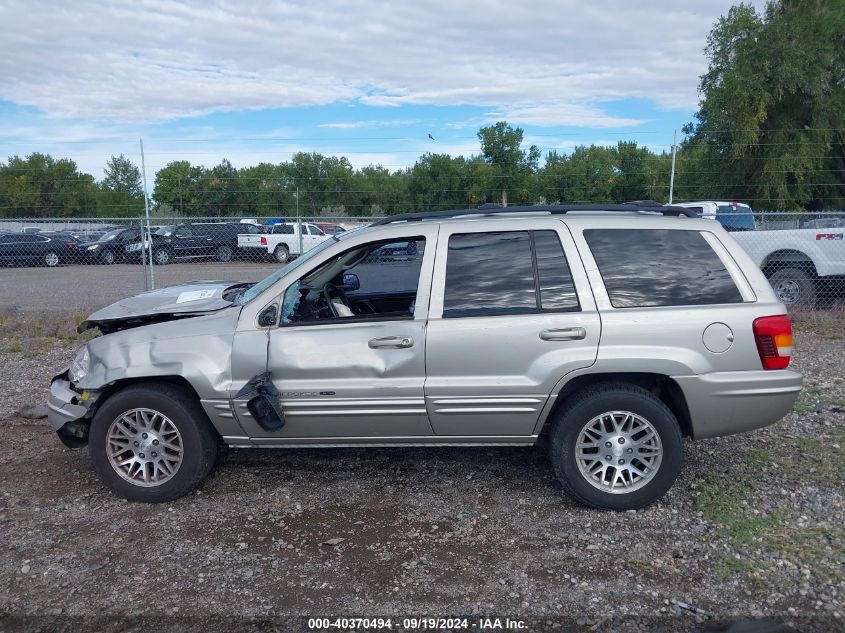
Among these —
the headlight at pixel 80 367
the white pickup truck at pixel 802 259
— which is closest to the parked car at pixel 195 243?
the white pickup truck at pixel 802 259

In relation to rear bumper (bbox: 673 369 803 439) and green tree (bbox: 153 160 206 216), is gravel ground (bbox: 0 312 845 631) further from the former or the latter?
green tree (bbox: 153 160 206 216)

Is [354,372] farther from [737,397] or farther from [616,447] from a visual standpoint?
[737,397]

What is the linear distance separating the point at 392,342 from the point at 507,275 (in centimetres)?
85

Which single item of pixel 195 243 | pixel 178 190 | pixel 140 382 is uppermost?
pixel 178 190

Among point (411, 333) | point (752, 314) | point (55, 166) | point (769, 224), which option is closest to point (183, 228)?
point (769, 224)

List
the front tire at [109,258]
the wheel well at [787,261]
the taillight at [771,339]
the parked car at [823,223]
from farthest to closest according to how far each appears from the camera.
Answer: the front tire at [109,258]
the parked car at [823,223]
the wheel well at [787,261]
the taillight at [771,339]

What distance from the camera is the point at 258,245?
58.5 ft

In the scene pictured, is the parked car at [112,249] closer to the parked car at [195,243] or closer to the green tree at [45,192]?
the parked car at [195,243]

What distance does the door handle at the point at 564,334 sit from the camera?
439 cm

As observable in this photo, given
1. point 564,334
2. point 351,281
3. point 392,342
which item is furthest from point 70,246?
point 564,334

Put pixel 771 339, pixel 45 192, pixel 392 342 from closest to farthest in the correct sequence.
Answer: pixel 771 339 → pixel 392 342 → pixel 45 192

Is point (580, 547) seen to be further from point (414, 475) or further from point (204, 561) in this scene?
point (204, 561)

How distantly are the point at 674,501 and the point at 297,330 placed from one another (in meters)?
2.69

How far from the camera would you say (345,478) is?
16.8 feet
